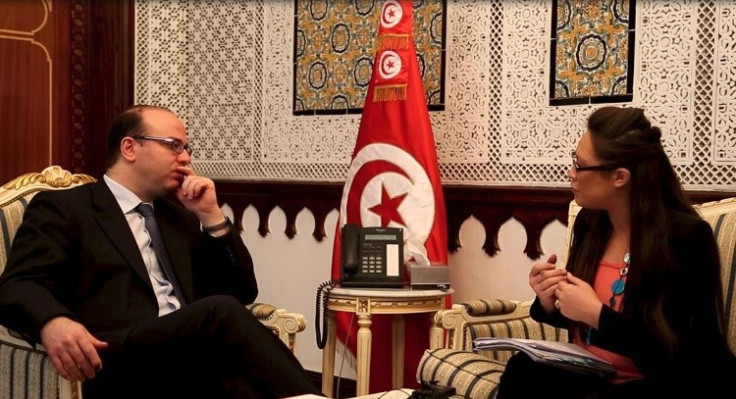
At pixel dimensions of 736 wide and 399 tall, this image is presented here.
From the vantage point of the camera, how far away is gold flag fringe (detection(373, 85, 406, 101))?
3.64m

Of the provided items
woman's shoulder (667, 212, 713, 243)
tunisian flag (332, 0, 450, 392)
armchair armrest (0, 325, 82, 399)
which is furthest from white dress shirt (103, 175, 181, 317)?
woman's shoulder (667, 212, 713, 243)

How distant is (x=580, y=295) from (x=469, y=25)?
182 cm

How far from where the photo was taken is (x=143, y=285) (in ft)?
8.91

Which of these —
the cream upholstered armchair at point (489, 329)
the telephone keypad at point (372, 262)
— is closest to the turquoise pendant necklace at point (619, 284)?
the cream upholstered armchair at point (489, 329)

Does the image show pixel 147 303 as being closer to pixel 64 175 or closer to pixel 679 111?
pixel 64 175

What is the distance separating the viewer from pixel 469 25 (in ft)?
12.5

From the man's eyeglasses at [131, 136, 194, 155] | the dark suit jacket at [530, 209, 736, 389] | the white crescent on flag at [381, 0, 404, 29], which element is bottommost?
the dark suit jacket at [530, 209, 736, 389]

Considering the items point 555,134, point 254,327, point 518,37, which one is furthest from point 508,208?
point 254,327

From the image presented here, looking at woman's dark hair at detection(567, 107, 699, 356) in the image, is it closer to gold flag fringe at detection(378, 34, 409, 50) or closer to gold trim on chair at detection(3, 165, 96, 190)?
gold flag fringe at detection(378, 34, 409, 50)

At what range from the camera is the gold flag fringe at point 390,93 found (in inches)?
143

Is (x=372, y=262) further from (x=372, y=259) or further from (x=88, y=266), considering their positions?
(x=88, y=266)

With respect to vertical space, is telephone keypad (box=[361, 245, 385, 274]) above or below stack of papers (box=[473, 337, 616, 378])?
above

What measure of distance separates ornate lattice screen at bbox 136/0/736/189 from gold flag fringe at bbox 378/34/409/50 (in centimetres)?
31

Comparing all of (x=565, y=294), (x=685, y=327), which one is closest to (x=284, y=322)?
(x=565, y=294)
